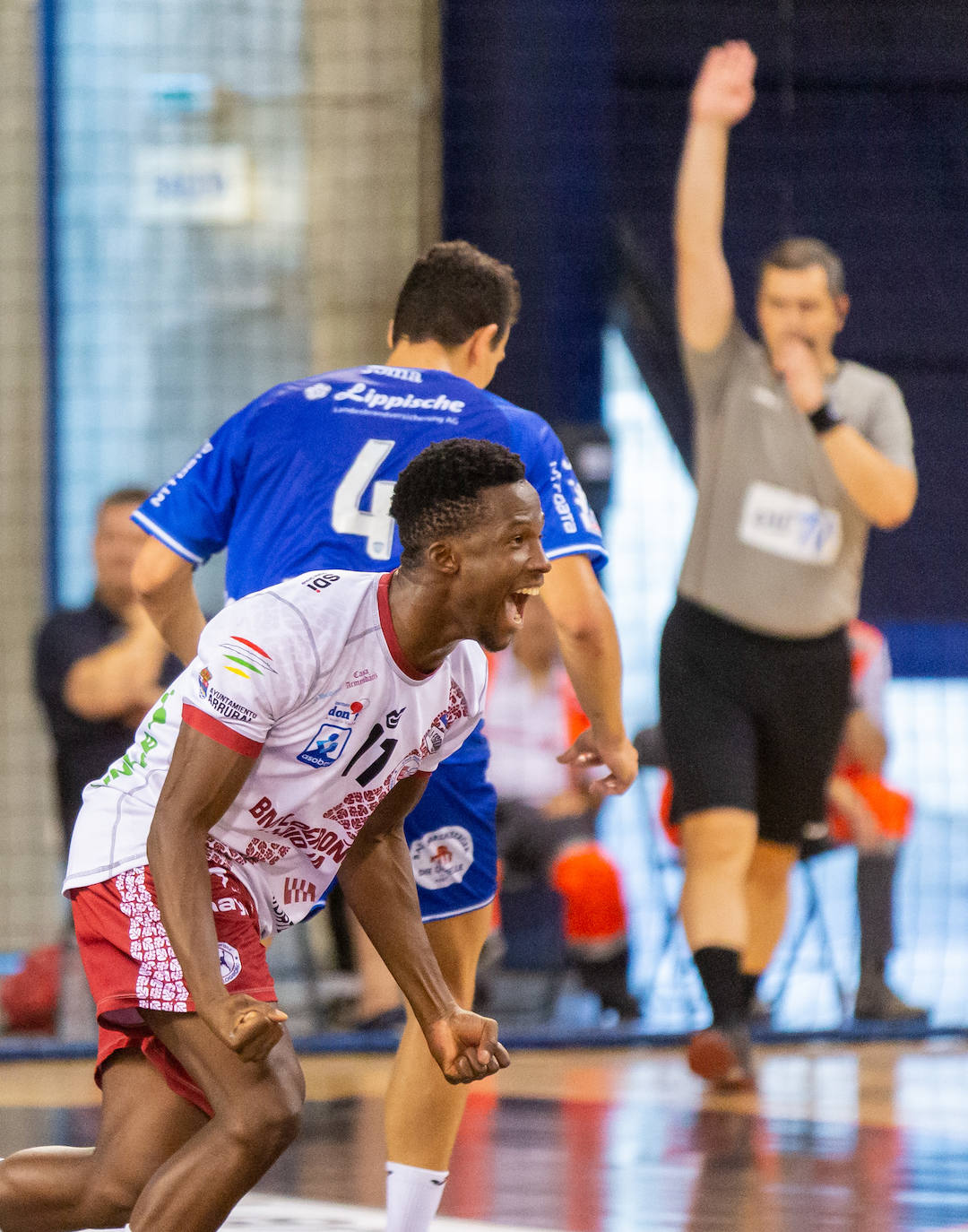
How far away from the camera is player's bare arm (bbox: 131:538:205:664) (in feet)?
11.9

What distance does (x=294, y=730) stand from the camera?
8.78 ft

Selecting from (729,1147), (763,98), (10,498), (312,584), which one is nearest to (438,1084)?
(312,584)

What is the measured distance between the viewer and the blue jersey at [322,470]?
3.44 meters

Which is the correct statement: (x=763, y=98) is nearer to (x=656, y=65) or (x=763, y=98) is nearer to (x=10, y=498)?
(x=656, y=65)

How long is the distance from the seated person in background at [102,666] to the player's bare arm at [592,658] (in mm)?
2640

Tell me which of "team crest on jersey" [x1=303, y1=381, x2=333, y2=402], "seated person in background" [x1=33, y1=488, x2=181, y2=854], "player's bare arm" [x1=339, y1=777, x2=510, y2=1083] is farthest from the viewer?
"seated person in background" [x1=33, y1=488, x2=181, y2=854]

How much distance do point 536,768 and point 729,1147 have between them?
8.47 feet

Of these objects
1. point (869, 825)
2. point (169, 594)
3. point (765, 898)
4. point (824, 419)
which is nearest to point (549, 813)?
point (869, 825)

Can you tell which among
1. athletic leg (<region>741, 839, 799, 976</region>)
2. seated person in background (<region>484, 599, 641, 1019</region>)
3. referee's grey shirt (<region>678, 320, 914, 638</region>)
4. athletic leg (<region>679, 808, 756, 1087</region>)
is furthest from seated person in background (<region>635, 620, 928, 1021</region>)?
athletic leg (<region>679, 808, 756, 1087</region>)

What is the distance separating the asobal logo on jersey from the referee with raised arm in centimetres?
231

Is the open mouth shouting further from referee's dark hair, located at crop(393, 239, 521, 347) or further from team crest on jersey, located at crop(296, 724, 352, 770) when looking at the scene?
referee's dark hair, located at crop(393, 239, 521, 347)

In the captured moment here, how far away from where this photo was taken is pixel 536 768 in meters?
7.34

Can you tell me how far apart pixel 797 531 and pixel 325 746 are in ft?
11.3

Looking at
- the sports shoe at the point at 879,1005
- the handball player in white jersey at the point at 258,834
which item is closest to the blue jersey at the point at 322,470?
the handball player in white jersey at the point at 258,834
